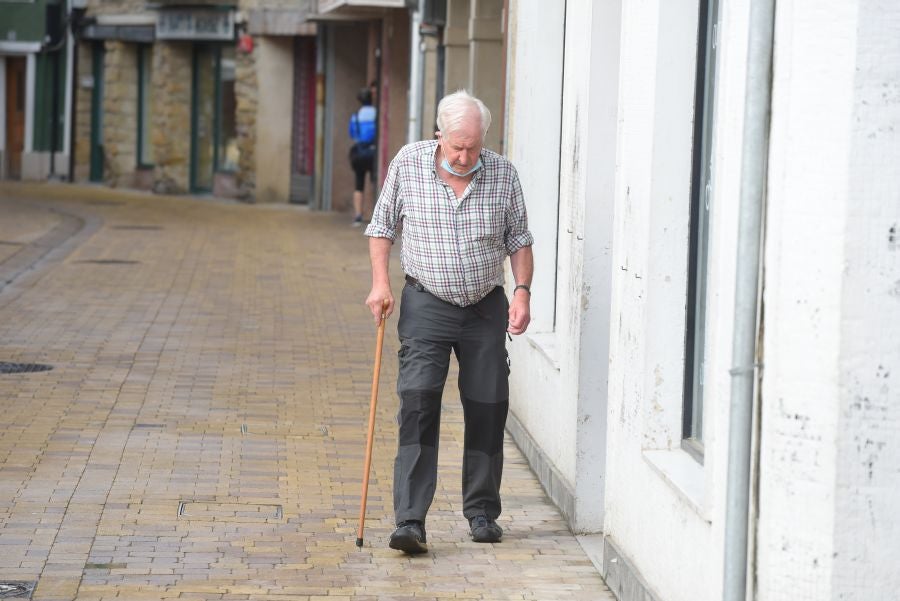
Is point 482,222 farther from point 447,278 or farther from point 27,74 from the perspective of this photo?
Result: point 27,74

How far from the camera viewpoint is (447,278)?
6.46 meters

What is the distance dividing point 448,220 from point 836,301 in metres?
2.69

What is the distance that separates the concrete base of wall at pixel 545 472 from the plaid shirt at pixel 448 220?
110cm

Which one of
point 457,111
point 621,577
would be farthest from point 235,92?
point 621,577

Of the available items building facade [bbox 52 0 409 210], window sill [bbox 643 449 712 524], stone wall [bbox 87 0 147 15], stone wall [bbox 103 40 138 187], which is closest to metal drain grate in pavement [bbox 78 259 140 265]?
building facade [bbox 52 0 409 210]

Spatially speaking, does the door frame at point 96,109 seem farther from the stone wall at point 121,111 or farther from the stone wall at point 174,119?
the stone wall at point 174,119

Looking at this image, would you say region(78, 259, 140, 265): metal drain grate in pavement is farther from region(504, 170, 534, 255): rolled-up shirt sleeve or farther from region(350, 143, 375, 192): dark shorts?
region(504, 170, 534, 255): rolled-up shirt sleeve

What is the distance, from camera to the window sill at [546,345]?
26.1 feet

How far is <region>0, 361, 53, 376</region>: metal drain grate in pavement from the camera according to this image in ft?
35.5

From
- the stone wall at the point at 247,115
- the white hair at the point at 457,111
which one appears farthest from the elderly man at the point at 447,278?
the stone wall at the point at 247,115

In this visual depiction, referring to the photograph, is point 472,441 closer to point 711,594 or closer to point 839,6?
point 711,594

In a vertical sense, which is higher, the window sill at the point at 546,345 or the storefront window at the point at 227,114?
the storefront window at the point at 227,114

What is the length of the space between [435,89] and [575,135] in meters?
15.7

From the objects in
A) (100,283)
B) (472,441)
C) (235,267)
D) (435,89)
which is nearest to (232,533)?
(472,441)
